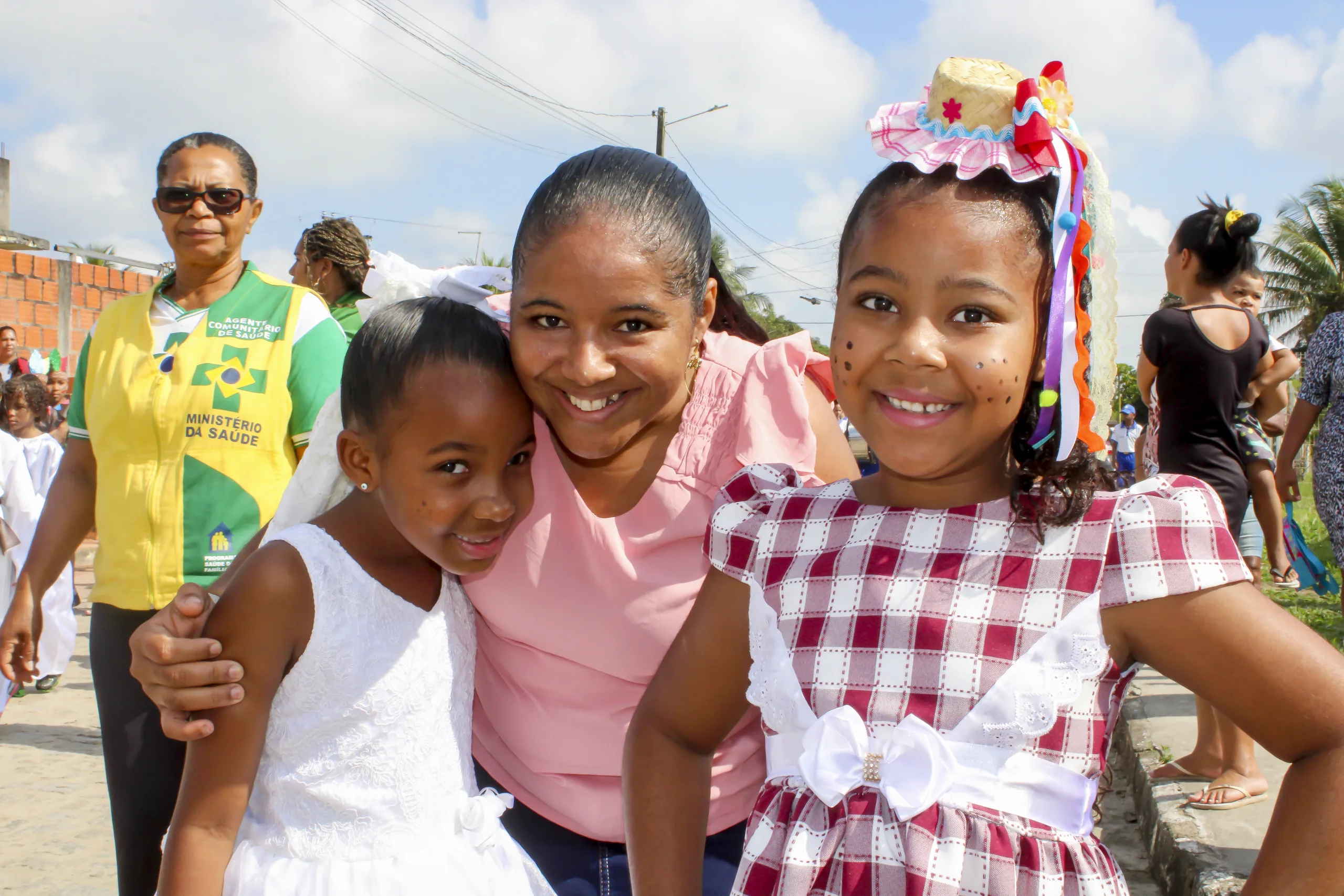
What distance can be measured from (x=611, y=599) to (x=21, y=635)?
2287mm

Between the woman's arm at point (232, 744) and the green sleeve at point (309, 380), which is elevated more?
the green sleeve at point (309, 380)

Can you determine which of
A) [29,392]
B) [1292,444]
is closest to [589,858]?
[1292,444]

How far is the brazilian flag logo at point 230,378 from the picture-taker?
2.77 metres

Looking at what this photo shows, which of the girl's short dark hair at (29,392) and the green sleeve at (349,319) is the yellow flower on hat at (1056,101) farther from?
the girl's short dark hair at (29,392)

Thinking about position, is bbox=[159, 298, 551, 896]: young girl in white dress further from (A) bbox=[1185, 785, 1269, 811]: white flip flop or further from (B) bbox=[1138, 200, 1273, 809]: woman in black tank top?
(B) bbox=[1138, 200, 1273, 809]: woman in black tank top

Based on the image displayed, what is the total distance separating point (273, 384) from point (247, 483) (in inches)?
10.8

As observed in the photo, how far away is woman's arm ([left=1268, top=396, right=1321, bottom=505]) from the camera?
14.2 ft

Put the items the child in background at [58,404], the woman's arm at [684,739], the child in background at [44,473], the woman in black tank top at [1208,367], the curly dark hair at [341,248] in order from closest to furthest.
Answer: the woman's arm at [684,739]
the woman in black tank top at [1208,367]
the curly dark hair at [341,248]
the child in background at [44,473]
the child in background at [58,404]

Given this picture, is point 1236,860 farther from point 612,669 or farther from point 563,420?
point 563,420

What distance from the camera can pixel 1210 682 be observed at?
1.20 meters

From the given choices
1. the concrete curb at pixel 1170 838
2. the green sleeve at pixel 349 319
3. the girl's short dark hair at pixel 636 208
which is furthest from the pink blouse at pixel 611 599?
the green sleeve at pixel 349 319

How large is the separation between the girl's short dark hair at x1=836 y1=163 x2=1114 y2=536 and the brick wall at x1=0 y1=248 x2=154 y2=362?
1351 centimetres

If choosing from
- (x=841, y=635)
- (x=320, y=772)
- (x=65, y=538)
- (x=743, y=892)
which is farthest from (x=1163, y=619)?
(x=65, y=538)

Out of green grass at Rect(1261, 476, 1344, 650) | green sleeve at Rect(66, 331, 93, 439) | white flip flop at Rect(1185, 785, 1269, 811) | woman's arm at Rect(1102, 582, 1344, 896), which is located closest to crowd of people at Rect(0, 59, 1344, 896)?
woman's arm at Rect(1102, 582, 1344, 896)
